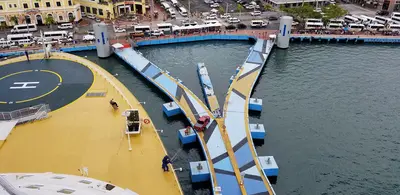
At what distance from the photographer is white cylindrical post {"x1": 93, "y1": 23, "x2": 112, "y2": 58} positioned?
72.1 meters

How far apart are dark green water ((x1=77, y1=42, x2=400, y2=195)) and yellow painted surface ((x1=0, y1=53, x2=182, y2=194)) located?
6.95 m

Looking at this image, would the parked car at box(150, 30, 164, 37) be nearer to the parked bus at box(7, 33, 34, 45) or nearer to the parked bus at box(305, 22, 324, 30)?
the parked bus at box(7, 33, 34, 45)

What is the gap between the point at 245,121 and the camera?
5100 cm

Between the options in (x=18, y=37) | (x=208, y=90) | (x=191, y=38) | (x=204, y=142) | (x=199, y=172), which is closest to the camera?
(x=199, y=172)

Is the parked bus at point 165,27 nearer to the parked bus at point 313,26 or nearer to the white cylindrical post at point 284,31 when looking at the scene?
the white cylindrical post at point 284,31

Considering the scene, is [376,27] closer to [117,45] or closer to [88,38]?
[117,45]

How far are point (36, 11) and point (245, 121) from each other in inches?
2713

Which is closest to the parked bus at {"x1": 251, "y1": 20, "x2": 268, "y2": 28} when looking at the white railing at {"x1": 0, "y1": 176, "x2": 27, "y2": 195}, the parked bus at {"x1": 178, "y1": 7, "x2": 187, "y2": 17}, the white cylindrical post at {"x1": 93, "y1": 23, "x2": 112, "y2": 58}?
the parked bus at {"x1": 178, "y1": 7, "x2": 187, "y2": 17}

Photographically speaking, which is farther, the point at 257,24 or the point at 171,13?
the point at 171,13

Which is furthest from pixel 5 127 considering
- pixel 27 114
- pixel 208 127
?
pixel 208 127

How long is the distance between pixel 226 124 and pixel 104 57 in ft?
125

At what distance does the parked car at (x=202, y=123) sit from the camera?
160 feet

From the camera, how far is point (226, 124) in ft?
165

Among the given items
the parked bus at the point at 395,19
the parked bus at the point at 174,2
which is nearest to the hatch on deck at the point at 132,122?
the parked bus at the point at 174,2
